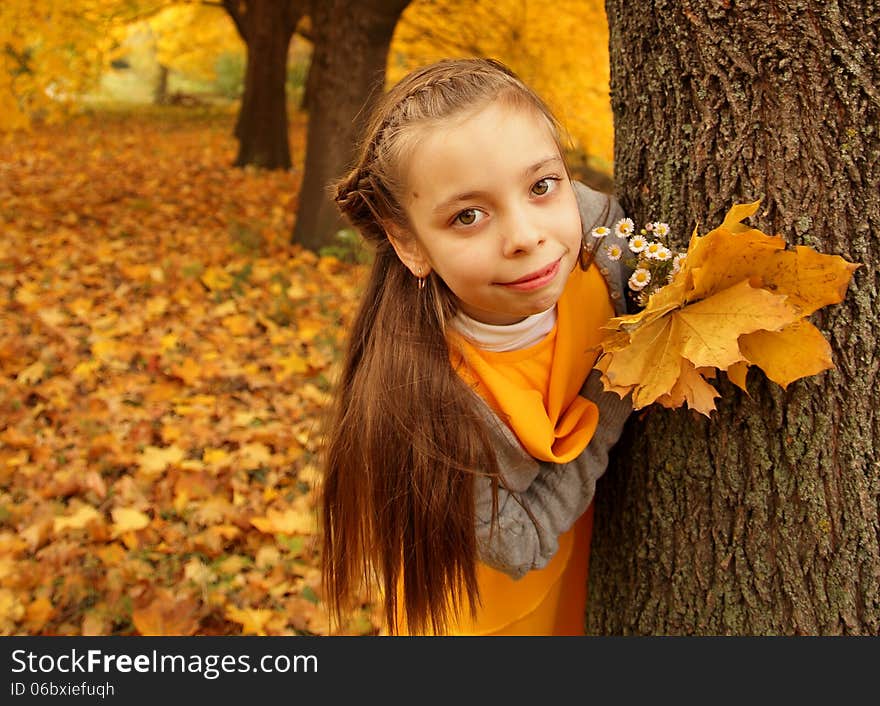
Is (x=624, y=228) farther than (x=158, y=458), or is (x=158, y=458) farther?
(x=158, y=458)

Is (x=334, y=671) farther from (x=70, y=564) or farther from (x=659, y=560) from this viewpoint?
(x=70, y=564)

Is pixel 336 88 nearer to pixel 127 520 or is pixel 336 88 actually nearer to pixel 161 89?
pixel 127 520

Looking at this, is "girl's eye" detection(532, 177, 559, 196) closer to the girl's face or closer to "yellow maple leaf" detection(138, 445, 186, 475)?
the girl's face

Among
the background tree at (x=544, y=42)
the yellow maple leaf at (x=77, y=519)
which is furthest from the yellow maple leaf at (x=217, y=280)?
the background tree at (x=544, y=42)

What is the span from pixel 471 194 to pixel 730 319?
475 mm

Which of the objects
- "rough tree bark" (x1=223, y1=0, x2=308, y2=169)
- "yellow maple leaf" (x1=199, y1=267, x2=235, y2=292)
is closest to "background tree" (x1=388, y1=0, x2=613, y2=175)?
"rough tree bark" (x1=223, y1=0, x2=308, y2=169)

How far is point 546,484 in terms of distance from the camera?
1.59 m

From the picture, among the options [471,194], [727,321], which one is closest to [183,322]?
[471,194]

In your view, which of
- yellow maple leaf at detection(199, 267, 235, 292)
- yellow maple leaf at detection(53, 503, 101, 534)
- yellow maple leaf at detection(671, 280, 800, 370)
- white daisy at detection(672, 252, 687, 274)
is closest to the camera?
yellow maple leaf at detection(671, 280, 800, 370)

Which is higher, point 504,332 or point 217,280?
point 217,280

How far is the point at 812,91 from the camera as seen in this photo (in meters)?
1.32

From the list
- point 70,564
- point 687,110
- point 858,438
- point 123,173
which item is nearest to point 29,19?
point 123,173

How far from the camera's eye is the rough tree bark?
10.4 metres

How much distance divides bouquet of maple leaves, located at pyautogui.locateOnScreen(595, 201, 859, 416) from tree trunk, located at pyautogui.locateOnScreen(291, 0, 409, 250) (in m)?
5.11
